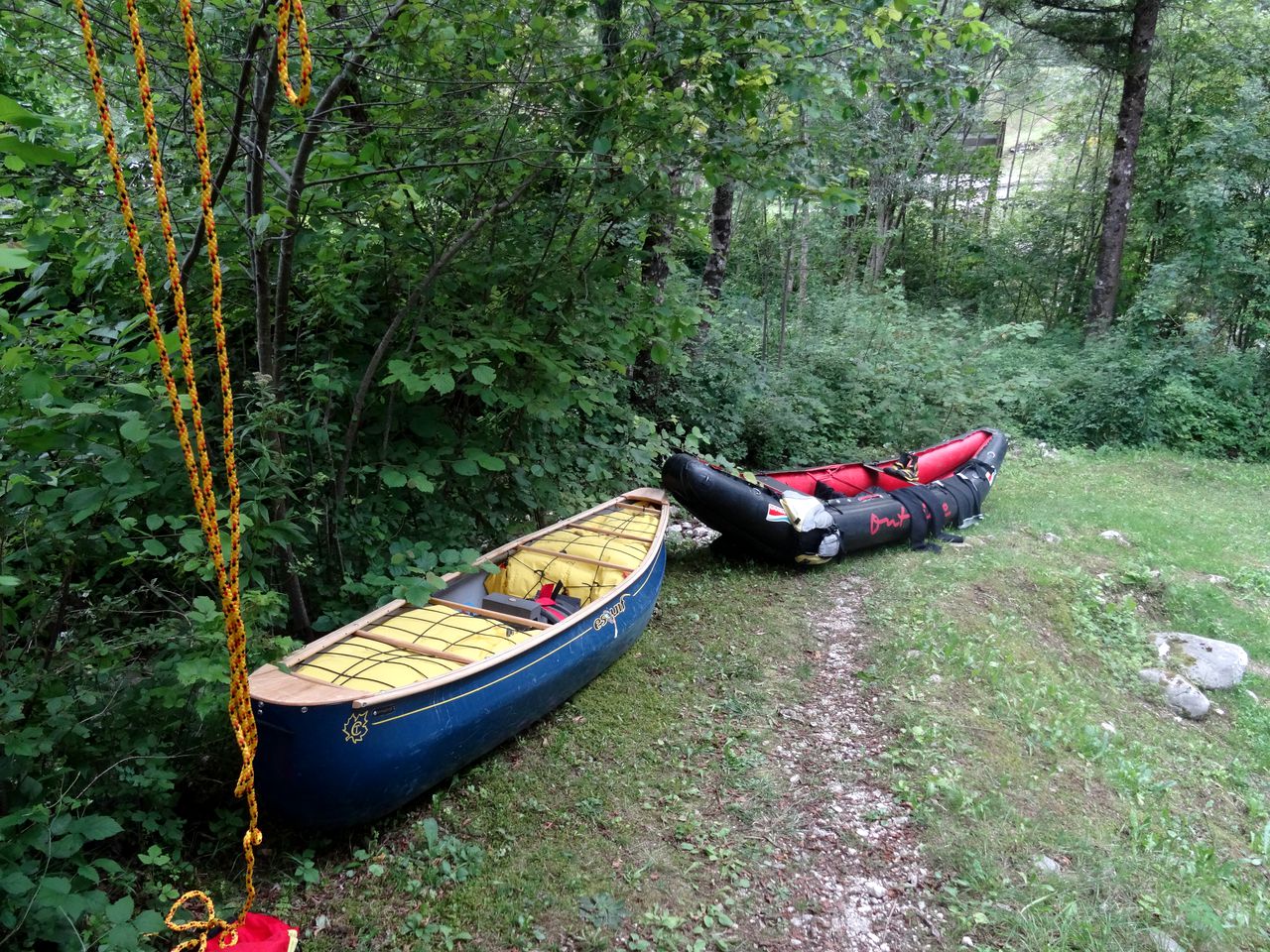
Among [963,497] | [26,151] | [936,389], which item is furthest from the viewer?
[936,389]

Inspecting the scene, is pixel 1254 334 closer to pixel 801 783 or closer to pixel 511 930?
pixel 801 783

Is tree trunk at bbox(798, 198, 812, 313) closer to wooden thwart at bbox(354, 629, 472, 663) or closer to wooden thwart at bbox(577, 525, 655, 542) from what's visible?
wooden thwart at bbox(577, 525, 655, 542)

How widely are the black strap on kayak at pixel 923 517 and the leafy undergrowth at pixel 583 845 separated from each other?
286 centimetres

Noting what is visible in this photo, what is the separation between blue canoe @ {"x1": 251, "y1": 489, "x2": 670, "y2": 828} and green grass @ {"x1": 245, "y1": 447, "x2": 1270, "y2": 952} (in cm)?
29

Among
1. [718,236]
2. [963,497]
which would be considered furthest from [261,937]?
[718,236]

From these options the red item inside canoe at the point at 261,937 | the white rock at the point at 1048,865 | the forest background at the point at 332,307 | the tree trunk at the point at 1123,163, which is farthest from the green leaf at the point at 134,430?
the tree trunk at the point at 1123,163

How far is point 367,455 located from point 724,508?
9.71ft

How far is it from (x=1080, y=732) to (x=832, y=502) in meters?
2.90

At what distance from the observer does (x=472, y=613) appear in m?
4.18

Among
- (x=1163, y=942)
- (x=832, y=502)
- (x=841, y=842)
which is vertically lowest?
(x=841, y=842)

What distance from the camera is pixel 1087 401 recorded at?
12.4m

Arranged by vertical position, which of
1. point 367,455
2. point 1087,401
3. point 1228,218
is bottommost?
point 1087,401

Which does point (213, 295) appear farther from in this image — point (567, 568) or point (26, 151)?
point (567, 568)

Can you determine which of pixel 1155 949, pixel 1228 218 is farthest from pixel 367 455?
pixel 1228 218
